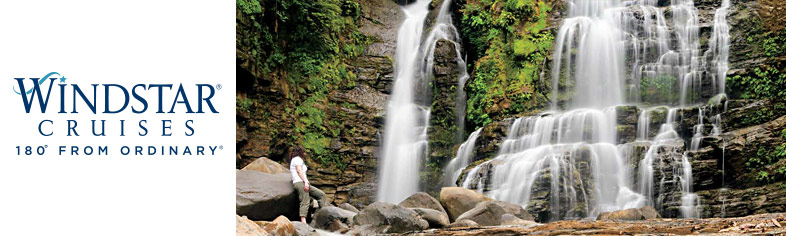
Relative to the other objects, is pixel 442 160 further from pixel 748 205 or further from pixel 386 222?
pixel 386 222

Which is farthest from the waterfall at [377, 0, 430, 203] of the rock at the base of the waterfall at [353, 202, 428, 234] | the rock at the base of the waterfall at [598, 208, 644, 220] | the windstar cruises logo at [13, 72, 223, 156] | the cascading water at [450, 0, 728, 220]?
the windstar cruises logo at [13, 72, 223, 156]

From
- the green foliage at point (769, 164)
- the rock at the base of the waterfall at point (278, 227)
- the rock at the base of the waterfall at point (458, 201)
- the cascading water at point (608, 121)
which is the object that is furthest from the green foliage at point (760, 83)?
the rock at the base of the waterfall at point (278, 227)

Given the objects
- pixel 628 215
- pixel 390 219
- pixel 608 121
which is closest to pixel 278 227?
pixel 390 219

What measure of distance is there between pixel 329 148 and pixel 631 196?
27.2 feet

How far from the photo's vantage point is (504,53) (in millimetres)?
20594

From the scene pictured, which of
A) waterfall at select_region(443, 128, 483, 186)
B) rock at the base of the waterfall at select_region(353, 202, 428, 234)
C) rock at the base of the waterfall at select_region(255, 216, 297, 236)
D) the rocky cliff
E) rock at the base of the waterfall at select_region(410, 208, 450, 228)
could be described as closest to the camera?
rock at the base of the waterfall at select_region(255, 216, 297, 236)

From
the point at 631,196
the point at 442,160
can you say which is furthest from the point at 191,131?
the point at 442,160

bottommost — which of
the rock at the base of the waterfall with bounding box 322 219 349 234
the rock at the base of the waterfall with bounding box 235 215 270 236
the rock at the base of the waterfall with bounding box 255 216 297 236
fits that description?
the rock at the base of the waterfall with bounding box 322 219 349 234

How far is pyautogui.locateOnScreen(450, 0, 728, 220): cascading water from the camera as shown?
1423 centimetres

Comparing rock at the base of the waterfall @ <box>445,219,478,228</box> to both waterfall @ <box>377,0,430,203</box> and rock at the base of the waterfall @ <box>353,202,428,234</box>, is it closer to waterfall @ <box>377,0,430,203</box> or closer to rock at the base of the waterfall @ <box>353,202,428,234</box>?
rock at the base of the waterfall @ <box>353,202,428,234</box>

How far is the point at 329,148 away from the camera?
19797mm

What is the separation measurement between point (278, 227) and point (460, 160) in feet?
30.9

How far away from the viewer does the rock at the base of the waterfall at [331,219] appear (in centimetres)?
1073

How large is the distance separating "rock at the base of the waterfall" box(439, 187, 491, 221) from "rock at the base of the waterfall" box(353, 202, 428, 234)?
1.69 m
